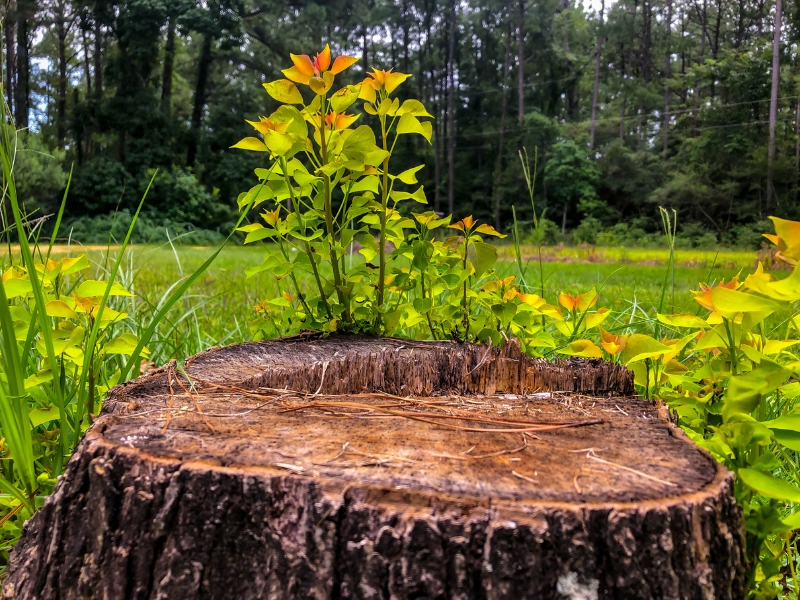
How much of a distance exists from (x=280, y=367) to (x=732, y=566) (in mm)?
749

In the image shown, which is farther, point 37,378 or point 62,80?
point 62,80

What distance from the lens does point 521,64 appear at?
20547 millimetres

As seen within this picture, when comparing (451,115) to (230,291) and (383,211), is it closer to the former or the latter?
(230,291)

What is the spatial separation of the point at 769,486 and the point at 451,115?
70.7 feet

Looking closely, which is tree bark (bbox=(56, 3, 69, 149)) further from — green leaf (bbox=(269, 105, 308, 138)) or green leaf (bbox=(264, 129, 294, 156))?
green leaf (bbox=(264, 129, 294, 156))

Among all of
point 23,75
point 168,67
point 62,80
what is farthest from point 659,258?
point 62,80

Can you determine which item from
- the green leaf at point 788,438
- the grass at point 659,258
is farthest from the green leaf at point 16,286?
the grass at point 659,258

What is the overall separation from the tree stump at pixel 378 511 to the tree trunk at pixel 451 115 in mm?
20389

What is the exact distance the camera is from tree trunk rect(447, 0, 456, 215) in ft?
68.0

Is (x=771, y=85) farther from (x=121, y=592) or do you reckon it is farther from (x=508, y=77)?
(x=121, y=592)

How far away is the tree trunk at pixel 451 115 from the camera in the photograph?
20.7 metres

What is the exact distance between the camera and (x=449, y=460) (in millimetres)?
589

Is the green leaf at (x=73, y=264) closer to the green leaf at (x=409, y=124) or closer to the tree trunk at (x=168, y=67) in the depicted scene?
the green leaf at (x=409, y=124)

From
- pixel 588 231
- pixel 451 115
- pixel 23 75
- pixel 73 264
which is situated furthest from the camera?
pixel 451 115
